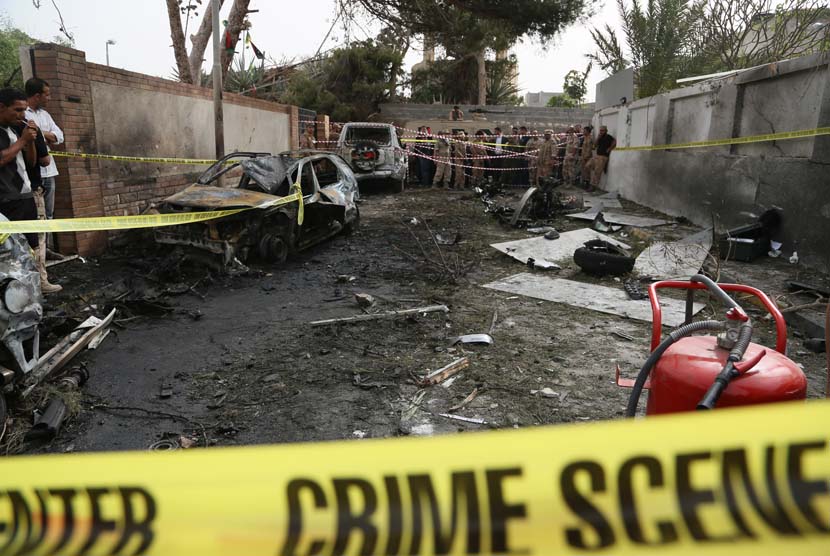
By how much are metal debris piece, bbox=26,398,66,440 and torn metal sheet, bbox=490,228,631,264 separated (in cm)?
597

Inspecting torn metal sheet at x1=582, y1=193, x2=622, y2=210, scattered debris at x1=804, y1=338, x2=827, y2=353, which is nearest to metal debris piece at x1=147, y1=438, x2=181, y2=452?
scattered debris at x1=804, y1=338, x2=827, y2=353

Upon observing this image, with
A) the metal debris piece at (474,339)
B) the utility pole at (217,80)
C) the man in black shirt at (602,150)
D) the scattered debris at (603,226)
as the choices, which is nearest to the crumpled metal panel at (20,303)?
the metal debris piece at (474,339)

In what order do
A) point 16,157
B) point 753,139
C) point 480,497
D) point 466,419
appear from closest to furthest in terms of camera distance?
1. point 480,497
2. point 466,419
3. point 16,157
4. point 753,139

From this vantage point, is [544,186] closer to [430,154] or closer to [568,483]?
[430,154]

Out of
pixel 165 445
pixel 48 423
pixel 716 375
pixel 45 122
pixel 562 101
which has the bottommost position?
pixel 165 445

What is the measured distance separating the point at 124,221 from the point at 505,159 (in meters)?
14.5

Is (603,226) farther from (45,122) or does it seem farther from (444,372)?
(45,122)

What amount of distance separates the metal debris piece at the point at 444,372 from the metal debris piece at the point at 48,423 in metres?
2.24

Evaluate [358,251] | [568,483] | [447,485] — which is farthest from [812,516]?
[358,251]

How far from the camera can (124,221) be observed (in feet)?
16.8

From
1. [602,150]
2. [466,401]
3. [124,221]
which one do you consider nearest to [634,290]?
[466,401]

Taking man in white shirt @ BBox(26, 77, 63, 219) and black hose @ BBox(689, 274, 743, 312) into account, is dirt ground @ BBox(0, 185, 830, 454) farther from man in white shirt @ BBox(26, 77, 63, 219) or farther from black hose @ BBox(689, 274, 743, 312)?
black hose @ BBox(689, 274, 743, 312)

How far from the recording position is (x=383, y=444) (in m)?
1.06

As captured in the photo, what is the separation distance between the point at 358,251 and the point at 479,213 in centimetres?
466
